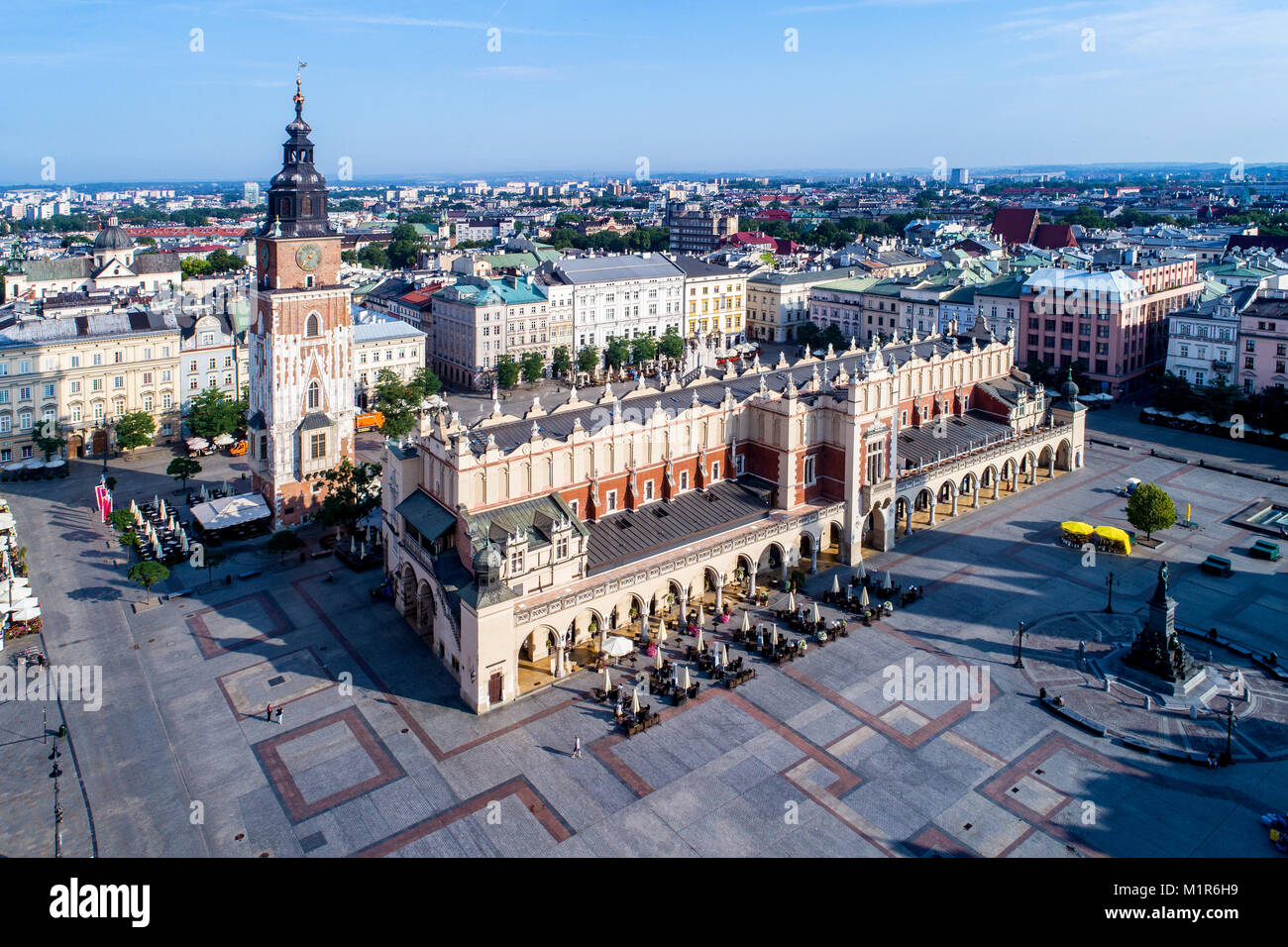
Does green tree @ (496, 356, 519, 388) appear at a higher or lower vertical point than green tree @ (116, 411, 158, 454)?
higher

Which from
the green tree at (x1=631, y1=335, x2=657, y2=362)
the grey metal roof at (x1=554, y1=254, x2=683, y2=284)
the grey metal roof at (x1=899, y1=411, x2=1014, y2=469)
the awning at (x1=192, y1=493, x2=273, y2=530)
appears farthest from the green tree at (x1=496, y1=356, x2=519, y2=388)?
the grey metal roof at (x1=899, y1=411, x2=1014, y2=469)

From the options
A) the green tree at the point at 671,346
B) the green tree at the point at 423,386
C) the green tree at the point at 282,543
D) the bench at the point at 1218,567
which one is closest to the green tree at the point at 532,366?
the green tree at the point at 423,386

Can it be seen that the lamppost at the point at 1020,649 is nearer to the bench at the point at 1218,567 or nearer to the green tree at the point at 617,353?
the bench at the point at 1218,567

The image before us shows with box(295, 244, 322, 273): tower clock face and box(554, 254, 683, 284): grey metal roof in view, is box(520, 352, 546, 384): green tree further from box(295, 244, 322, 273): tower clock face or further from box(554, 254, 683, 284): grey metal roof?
box(295, 244, 322, 273): tower clock face

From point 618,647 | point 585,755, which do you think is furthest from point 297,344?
point 585,755
